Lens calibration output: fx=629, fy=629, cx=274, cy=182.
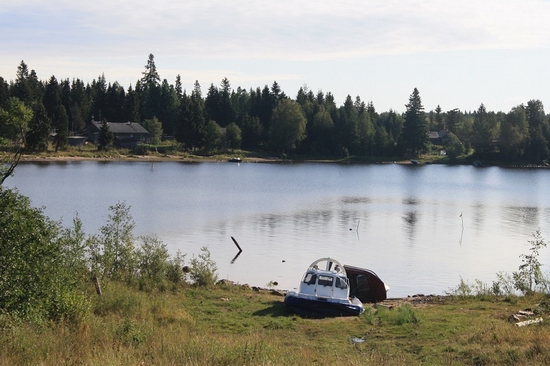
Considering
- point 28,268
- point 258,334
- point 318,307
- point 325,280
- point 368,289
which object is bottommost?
point 368,289

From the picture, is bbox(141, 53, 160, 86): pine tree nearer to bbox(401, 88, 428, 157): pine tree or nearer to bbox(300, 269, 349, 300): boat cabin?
bbox(401, 88, 428, 157): pine tree

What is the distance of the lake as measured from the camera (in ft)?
124

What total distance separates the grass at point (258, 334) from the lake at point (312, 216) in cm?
769

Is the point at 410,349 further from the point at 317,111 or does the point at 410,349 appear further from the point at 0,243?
the point at 317,111

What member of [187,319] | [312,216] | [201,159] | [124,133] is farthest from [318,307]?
[124,133]

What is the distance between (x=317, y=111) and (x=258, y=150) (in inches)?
717

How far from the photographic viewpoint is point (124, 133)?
132 metres

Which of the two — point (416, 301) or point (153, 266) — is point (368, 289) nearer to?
point (416, 301)

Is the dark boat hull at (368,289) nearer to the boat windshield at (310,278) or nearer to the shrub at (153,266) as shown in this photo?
the boat windshield at (310,278)

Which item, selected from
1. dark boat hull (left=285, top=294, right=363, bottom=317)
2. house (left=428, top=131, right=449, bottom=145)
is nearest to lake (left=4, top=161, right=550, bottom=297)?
dark boat hull (left=285, top=294, right=363, bottom=317)

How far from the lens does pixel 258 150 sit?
144875mm

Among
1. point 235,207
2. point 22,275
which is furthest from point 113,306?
point 235,207

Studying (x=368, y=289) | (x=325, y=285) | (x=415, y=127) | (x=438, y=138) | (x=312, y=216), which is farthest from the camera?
(x=438, y=138)

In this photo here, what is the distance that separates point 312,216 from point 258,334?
40083 millimetres
